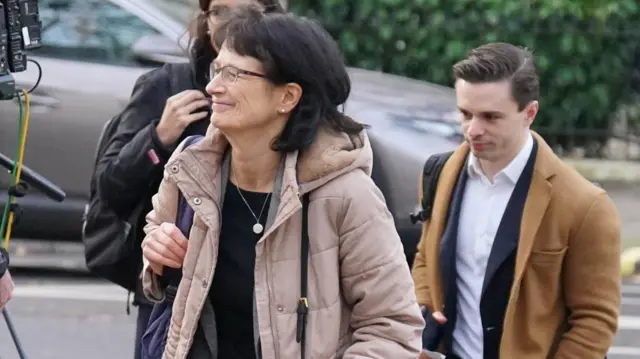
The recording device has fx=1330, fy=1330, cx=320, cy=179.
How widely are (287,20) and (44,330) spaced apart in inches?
183

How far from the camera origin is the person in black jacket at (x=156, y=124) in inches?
138

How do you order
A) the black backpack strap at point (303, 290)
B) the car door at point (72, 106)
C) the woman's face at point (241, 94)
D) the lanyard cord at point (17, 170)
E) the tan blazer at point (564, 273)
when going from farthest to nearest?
the car door at point (72, 106)
the lanyard cord at point (17, 170)
the tan blazer at point (564, 273)
the woman's face at point (241, 94)
the black backpack strap at point (303, 290)

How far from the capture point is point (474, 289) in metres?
3.41

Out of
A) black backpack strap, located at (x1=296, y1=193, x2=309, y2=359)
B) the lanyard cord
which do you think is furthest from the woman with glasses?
the lanyard cord

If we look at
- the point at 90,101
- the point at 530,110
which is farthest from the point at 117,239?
the point at 90,101

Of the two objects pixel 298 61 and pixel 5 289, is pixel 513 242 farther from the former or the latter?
pixel 5 289

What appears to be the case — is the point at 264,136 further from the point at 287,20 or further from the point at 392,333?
the point at 392,333

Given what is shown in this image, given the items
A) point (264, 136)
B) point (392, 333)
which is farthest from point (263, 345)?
point (264, 136)

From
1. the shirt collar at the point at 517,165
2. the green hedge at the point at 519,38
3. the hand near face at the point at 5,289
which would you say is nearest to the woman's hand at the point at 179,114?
the hand near face at the point at 5,289

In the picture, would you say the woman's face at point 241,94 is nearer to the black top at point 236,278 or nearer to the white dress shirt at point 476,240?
the black top at point 236,278

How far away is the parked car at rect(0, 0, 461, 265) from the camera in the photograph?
773 cm

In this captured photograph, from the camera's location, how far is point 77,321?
7305 mm

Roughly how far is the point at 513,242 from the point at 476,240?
114 millimetres

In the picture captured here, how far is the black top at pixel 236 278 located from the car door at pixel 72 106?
207 inches
